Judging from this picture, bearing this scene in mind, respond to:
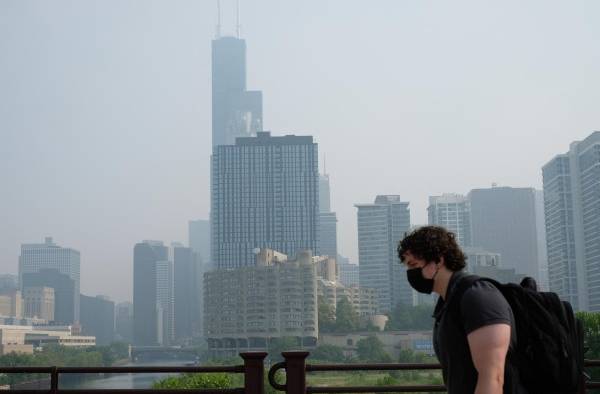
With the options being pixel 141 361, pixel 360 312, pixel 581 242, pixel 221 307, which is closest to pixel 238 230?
pixel 141 361

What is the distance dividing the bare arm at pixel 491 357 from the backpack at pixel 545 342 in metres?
0.13

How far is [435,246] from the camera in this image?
9.50 ft

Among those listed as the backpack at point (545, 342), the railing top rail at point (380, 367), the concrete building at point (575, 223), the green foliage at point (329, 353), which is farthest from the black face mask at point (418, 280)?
the concrete building at point (575, 223)

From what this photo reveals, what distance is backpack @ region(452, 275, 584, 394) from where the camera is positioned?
103 inches

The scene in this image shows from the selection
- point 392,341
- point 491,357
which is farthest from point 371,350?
point 491,357

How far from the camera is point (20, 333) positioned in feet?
451

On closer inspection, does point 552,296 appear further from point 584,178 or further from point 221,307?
point 584,178

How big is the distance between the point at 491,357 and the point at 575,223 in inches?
6454

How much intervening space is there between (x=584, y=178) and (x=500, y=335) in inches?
6329

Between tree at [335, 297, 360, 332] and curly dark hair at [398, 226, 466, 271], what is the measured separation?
124798mm

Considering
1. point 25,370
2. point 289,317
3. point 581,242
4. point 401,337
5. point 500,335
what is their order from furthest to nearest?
point 581,242, point 289,317, point 401,337, point 25,370, point 500,335

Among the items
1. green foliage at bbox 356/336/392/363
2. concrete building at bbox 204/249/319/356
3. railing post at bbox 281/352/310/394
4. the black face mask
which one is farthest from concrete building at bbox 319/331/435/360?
the black face mask

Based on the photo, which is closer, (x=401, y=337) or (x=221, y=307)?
(x=401, y=337)

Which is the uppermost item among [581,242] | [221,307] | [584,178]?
[584,178]
